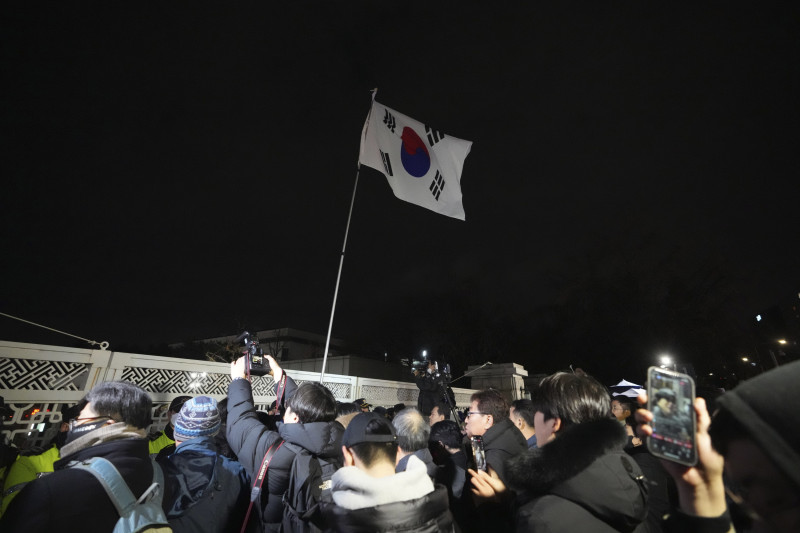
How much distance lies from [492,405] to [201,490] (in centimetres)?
254

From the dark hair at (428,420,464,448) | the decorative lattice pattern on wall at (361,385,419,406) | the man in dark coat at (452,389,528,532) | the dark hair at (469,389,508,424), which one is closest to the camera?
the man in dark coat at (452,389,528,532)

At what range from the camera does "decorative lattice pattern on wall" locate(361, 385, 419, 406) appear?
7.99 metres

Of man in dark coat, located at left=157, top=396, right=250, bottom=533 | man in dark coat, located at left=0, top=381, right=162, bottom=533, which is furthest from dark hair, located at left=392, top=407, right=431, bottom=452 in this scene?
man in dark coat, located at left=0, top=381, right=162, bottom=533

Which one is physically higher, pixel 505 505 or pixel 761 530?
pixel 761 530

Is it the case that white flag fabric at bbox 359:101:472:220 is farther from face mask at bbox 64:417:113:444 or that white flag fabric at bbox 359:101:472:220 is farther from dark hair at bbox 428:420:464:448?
face mask at bbox 64:417:113:444

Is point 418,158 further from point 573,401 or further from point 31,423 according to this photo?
point 31,423

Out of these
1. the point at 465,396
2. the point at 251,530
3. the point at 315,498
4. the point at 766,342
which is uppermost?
the point at 766,342

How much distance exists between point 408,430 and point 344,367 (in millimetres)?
18735

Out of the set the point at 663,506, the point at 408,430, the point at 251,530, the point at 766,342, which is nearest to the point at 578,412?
the point at 663,506

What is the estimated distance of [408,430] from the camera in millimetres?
3008

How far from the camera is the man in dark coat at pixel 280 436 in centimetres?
281

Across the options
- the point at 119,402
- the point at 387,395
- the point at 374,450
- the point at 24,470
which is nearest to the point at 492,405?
the point at 374,450

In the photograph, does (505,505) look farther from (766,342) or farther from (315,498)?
(766,342)

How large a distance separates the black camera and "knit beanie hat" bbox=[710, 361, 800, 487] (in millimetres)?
3691
